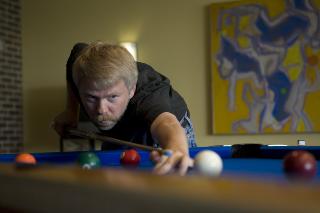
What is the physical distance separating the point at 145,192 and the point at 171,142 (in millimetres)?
869

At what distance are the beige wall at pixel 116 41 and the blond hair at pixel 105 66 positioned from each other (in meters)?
2.10

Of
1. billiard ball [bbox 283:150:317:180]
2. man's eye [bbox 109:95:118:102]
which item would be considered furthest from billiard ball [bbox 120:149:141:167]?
billiard ball [bbox 283:150:317:180]

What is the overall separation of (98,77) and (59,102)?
2976mm

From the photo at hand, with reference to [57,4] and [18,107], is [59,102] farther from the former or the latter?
[57,4]

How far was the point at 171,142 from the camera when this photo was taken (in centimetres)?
128

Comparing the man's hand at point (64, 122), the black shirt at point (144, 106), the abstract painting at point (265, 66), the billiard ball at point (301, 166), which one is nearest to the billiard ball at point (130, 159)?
the black shirt at point (144, 106)

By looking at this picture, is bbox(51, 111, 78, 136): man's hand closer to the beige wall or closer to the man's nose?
the man's nose

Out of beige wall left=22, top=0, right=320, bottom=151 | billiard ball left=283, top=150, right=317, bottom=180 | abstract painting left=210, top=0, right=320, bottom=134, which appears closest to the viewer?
billiard ball left=283, top=150, right=317, bottom=180

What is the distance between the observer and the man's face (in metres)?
1.63

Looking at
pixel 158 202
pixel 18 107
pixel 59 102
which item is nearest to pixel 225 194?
pixel 158 202

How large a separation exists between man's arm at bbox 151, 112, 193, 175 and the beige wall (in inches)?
85.8

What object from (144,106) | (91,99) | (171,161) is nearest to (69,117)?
(91,99)

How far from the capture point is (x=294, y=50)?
3432 mm

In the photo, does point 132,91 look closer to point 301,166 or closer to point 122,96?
point 122,96
